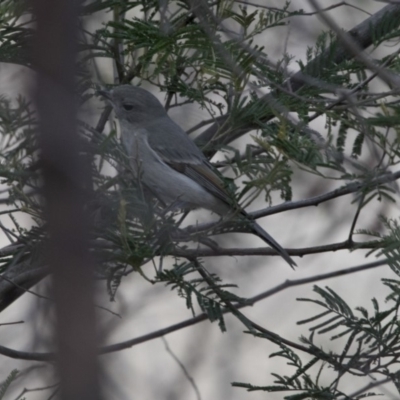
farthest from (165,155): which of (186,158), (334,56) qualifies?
(334,56)

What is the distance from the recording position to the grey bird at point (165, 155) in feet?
15.5

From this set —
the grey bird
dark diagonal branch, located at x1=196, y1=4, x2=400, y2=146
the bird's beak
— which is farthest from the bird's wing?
the bird's beak

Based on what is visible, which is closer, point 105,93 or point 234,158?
point 234,158

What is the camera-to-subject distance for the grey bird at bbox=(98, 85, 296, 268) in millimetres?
4738

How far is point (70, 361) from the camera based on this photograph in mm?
1056

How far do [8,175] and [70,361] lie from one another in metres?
2.07

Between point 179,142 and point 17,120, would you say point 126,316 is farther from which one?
point 17,120

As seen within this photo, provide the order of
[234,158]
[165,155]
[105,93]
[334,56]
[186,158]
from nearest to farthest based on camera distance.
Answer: [234,158] → [334,56] → [105,93] → [186,158] → [165,155]

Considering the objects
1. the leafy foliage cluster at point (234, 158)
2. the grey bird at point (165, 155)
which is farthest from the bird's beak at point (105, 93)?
the leafy foliage cluster at point (234, 158)

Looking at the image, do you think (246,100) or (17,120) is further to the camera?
(246,100)

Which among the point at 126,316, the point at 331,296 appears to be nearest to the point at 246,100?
the point at 331,296

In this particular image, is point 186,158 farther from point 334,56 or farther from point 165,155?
point 334,56

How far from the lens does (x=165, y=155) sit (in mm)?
5176

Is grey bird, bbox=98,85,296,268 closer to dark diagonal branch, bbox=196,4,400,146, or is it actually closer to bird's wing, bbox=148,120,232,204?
bird's wing, bbox=148,120,232,204
